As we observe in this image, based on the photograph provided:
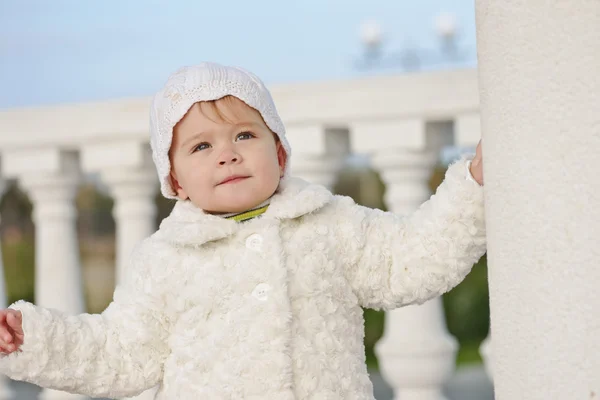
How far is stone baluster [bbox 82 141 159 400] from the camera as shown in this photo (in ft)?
9.45

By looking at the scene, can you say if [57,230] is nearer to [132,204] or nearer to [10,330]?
[132,204]

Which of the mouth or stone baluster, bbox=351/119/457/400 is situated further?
stone baluster, bbox=351/119/457/400

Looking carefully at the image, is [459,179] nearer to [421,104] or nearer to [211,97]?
[211,97]

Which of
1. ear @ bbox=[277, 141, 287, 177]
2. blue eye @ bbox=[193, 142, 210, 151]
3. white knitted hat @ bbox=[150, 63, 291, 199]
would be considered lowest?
ear @ bbox=[277, 141, 287, 177]

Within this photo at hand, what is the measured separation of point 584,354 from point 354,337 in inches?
26.6

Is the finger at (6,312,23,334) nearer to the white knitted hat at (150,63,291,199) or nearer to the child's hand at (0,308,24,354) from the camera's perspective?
the child's hand at (0,308,24,354)

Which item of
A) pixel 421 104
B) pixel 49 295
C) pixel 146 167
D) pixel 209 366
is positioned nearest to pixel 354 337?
pixel 209 366

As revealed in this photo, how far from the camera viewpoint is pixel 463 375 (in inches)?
228

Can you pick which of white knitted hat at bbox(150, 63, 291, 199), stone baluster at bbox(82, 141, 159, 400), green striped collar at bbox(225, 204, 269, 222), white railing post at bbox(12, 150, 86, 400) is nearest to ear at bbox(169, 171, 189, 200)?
white knitted hat at bbox(150, 63, 291, 199)

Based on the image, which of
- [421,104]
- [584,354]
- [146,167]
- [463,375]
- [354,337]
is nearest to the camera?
[584,354]

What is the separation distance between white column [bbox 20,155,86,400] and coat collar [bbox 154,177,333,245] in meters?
1.21

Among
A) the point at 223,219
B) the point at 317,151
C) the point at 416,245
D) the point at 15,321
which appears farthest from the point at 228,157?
the point at 317,151

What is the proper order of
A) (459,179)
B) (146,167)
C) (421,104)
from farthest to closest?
(146,167), (421,104), (459,179)

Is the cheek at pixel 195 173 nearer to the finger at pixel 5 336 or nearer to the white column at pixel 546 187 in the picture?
the finger at pixel 5 336
